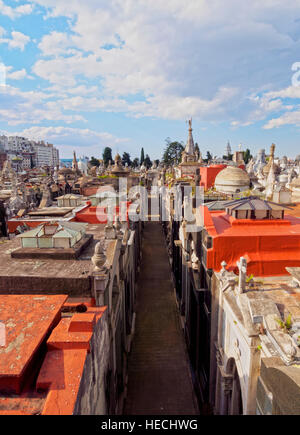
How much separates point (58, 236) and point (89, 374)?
7.75m

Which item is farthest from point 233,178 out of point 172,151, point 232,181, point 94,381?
point 172,151

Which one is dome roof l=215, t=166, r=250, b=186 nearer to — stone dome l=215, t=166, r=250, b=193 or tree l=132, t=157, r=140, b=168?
stone dome l=215, t=166, r=250, b=193

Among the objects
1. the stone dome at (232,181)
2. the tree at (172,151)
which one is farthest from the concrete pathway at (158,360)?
the tree at (172,151)

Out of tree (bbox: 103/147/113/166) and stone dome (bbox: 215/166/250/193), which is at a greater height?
tree (bbox: 103/147/113/166)

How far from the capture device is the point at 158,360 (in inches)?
797

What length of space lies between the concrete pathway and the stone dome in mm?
14478

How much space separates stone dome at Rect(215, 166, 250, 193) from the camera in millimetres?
34562

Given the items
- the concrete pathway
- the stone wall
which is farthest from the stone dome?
the stone wall

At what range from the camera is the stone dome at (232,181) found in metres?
34.6

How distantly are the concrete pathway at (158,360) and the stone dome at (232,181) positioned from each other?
1448cm

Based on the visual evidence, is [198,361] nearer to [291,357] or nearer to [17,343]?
[291,357]

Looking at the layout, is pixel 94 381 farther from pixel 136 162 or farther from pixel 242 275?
pixel 136 162

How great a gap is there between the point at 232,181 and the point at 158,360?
23747 mm
